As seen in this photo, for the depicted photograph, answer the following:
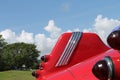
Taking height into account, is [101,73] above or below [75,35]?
below

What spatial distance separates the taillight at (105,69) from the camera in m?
2.79

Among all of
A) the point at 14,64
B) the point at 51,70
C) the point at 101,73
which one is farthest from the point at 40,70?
the point at 14,64

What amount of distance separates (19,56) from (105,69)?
468 ft

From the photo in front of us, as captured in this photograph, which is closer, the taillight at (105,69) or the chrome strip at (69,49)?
the taillight at (105,69)

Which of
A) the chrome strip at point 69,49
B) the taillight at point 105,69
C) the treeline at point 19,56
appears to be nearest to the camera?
the taillight at point 105,69

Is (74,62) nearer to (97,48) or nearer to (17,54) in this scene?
(97,48)

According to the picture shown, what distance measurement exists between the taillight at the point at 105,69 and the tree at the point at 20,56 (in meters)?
138

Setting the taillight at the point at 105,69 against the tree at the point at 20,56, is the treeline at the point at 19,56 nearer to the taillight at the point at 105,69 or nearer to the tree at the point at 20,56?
the tree at the point at 20,56

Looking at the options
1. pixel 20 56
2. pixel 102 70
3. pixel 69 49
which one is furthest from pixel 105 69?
pixel 20 56

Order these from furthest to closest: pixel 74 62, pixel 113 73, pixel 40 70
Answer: pixel 40 70, pixel 74 62, pixel 113 73

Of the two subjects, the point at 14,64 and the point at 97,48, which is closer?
the point at 97,48

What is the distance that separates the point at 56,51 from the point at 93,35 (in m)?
0.67

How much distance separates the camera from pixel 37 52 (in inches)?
5886

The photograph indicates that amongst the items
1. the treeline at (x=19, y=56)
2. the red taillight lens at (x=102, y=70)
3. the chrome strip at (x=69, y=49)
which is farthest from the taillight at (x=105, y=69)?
the treeline at (x=19, y=56)
